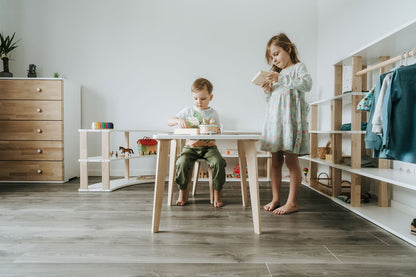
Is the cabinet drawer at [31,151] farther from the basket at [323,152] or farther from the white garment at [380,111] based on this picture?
the white garment at [380,111]

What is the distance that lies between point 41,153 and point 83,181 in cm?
80

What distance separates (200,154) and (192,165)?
12 cm

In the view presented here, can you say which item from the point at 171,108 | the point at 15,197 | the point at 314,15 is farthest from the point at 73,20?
the point at 314,15

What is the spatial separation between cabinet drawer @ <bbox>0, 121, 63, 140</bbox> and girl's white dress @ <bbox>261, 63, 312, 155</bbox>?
7.91 feet

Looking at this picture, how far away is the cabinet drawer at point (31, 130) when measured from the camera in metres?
2.92

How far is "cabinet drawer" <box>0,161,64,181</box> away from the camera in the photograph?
2.93m

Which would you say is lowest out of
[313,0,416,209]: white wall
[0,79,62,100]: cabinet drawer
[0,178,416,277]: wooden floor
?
[0,178,416,277]: wooden floor

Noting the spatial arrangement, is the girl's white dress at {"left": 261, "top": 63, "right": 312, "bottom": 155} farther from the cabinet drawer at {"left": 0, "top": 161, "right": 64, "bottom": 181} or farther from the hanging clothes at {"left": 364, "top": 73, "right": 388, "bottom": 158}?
the cabinet drawer at {"left": 0, "top": 161, "right": 64, "bottom": 181}

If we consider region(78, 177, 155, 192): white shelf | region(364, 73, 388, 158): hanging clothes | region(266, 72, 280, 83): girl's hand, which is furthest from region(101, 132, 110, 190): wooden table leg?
region(364, 73, 388, 158): hanging clothes

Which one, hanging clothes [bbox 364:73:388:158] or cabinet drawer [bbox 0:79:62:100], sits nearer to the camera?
hanging clothes [bbox 364:73:388:158]

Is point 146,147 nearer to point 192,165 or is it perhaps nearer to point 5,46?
point 192,165

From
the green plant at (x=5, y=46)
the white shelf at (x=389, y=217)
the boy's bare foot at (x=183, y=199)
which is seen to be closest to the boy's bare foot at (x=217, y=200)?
the boy's bare foot at (x=183, y=199)

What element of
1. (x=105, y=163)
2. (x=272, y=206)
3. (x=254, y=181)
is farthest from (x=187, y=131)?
(x=105, y=163)

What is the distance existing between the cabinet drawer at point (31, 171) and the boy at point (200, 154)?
5.64 feet
